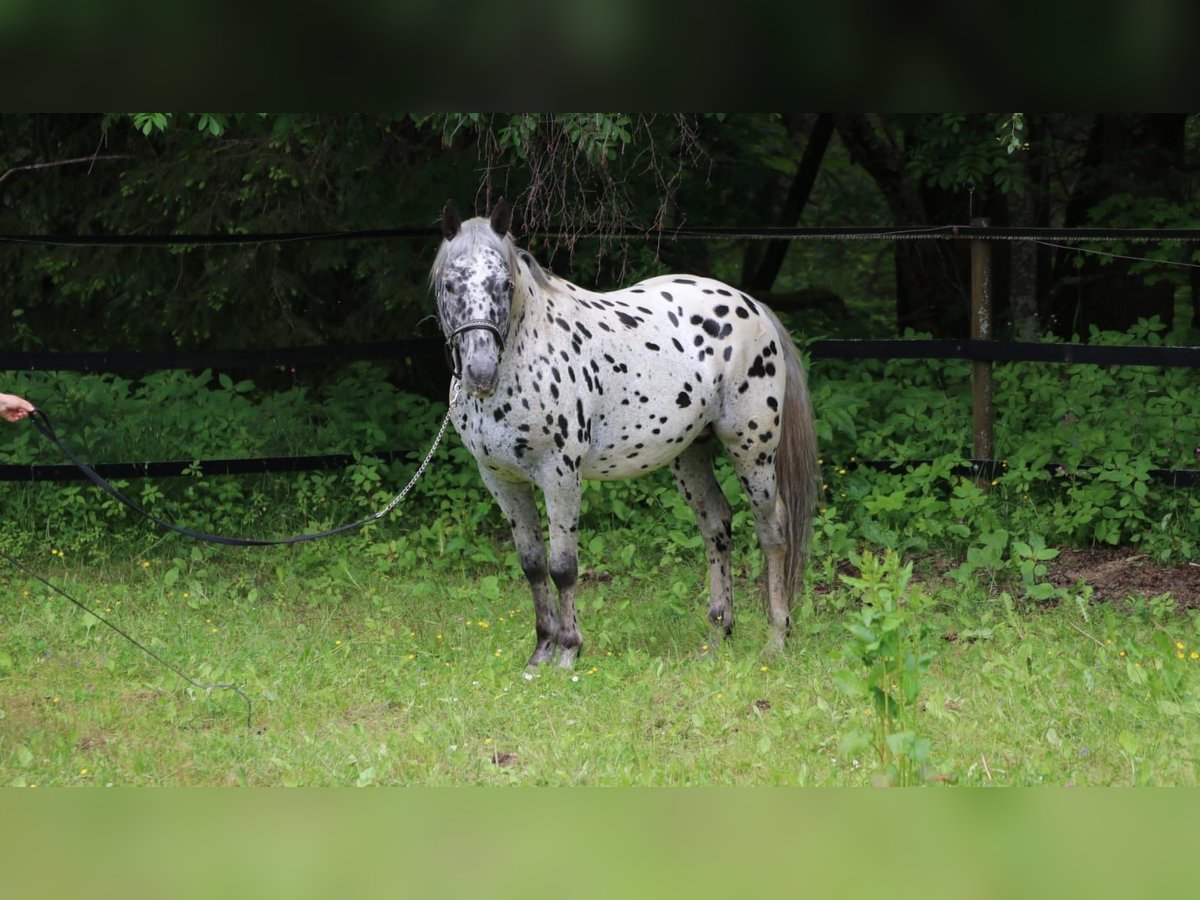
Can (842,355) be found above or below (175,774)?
above

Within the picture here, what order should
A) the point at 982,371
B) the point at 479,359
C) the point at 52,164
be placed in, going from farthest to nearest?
the point at 52,164, the point at 982,371, the point at 479,359

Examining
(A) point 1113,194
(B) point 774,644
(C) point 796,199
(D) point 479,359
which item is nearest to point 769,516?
(B) point 774,644

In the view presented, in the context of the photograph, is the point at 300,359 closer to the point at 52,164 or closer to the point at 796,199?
the point at 52,164

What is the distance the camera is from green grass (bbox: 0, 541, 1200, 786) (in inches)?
184

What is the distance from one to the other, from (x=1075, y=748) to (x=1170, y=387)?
4793 mm

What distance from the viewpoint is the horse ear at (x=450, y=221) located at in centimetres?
541

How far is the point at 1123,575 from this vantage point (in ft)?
24.2

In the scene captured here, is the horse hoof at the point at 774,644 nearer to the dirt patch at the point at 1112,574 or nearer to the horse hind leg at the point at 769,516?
the horse hind leg at the point at 769,516

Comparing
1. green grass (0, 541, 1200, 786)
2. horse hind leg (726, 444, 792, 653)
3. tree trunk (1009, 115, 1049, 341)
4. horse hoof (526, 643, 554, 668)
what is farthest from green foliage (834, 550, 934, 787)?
tree trunk (1009, 115, 1049, 341)

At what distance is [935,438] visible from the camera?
28.9 feet

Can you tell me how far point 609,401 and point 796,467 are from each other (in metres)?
1.10

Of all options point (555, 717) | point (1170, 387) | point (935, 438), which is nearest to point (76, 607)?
point (555, 717)

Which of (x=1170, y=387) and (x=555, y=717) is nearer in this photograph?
(x=555, y=717)

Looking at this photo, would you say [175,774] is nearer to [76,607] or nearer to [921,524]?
[76,607]
